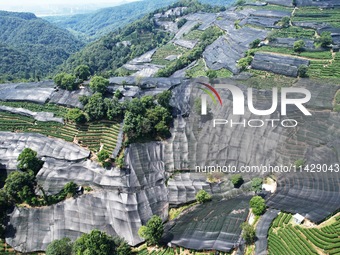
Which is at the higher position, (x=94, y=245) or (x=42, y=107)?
(x=42, y=107)

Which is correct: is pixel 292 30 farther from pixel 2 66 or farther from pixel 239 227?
pixel 2 66

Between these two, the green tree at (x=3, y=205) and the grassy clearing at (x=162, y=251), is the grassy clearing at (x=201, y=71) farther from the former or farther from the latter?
the green tree at (x=3, y=205)

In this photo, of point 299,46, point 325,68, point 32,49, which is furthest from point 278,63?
point 32,49

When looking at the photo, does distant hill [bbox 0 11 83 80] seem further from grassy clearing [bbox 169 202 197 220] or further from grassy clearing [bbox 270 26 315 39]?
grassy clearing [bbox 270 26 315 39]

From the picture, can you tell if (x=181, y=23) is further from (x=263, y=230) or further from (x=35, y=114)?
(x=263, y=230)

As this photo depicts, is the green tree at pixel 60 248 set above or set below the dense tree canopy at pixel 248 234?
below

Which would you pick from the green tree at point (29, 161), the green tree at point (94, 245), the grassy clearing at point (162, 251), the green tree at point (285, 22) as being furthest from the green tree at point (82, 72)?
the green tree at point (285, 22)

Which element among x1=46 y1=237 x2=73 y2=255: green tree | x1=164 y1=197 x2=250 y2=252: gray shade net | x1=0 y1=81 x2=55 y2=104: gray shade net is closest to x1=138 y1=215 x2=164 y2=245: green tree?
x1=164 y1=197 x2=250 y2=252: gray shade net
